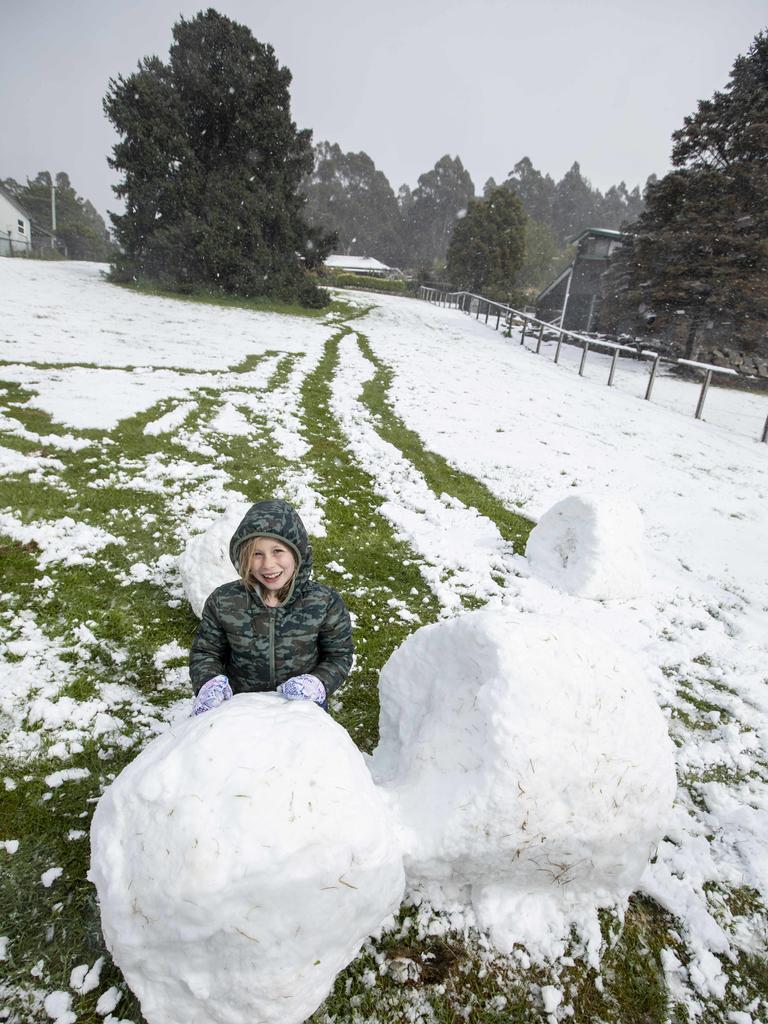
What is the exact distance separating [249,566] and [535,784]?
4.63 feet

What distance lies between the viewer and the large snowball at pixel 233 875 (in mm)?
1455

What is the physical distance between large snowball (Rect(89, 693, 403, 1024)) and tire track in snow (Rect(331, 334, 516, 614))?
2.44 m

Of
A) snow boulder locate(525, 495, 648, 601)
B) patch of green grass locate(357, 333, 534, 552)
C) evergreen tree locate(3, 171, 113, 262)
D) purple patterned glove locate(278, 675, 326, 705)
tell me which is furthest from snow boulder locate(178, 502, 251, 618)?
evergreen tree locate(3, 171, 113, 262)

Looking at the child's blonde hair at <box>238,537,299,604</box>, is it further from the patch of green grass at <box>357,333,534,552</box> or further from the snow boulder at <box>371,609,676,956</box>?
the patch of green grass at <box>357,333,534,552</box>

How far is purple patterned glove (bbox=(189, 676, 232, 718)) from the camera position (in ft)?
7.27

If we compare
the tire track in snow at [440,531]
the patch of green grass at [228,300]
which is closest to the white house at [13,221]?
the patch of green grass at [228,300]

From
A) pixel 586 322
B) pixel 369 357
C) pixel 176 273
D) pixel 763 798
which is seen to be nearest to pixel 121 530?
pixel 763 798

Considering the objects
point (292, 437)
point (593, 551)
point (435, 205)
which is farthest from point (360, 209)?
point (593, 551)

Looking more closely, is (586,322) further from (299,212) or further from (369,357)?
(369,357)

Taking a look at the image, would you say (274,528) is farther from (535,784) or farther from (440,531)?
(440,531)

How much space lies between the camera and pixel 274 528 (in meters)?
2.25

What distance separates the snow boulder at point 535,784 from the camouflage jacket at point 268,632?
Answer: 24.6 inches

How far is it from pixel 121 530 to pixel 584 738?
3836mm

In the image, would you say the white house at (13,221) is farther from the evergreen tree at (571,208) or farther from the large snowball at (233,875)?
the evergreen tree at (571,208)
